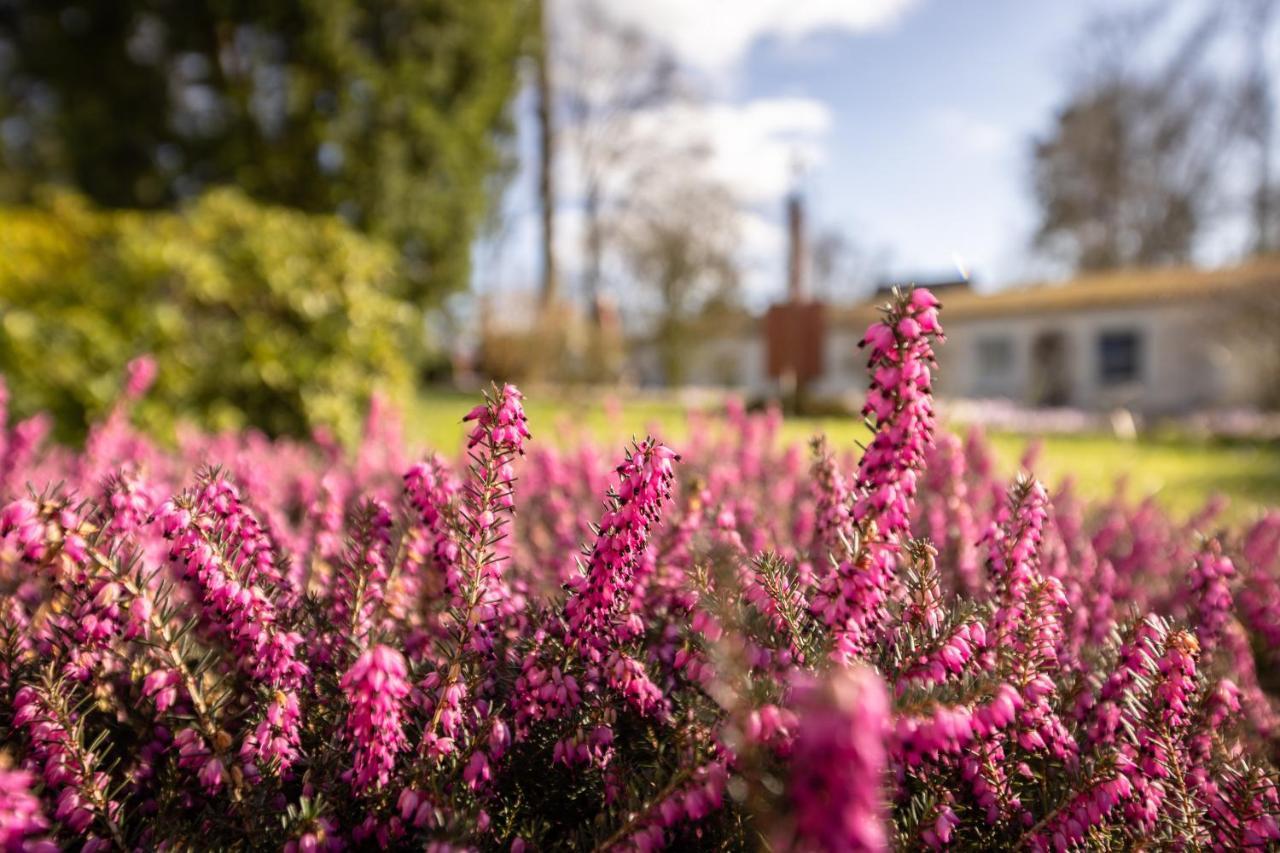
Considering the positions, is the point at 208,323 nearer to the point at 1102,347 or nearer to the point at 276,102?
the point at 276,102

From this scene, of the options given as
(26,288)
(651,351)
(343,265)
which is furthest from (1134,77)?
(26,288)

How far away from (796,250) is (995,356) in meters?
14.8

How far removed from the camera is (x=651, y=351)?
39844 mm

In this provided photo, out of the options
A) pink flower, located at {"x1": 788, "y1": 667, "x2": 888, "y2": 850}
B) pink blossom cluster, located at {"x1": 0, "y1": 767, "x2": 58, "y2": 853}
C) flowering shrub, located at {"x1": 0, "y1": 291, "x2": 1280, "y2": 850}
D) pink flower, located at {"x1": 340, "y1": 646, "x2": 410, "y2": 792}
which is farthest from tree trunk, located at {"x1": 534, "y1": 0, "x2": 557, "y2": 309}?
pink flower, located at {"x1": 788, "y1": 667, "x2": 888, "y2": 850}

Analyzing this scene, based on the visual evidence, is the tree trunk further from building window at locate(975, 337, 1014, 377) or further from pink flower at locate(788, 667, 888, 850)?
pink flower at locate(788, 667, 888, 850)

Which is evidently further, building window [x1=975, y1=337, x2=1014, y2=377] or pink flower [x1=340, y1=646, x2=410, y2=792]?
building window [x1=975, y1=337, x2=1014, y2=377]

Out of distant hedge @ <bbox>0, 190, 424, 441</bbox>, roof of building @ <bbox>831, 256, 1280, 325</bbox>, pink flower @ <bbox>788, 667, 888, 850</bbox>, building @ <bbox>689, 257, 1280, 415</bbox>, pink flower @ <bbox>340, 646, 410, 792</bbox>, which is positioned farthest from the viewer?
building @ <bbox>689, 257, 1280, 415</bbox>

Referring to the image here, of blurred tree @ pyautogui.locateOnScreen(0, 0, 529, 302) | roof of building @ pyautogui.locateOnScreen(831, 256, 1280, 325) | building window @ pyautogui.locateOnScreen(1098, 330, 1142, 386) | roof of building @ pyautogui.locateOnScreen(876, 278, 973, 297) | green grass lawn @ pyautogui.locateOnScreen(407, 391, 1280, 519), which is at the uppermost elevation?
blurred tree @ pyautogui.locateOnScreen(0, 0, 529, 302)

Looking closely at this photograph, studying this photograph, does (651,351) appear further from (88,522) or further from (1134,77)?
(88,522)

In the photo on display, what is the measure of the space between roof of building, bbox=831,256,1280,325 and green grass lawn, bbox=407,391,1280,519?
739cm

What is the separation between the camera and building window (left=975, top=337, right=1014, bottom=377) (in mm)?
29797

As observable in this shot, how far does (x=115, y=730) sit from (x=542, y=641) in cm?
97

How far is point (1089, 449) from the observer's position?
45.3 feet

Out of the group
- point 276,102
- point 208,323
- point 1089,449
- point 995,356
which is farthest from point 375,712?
point 995,356
